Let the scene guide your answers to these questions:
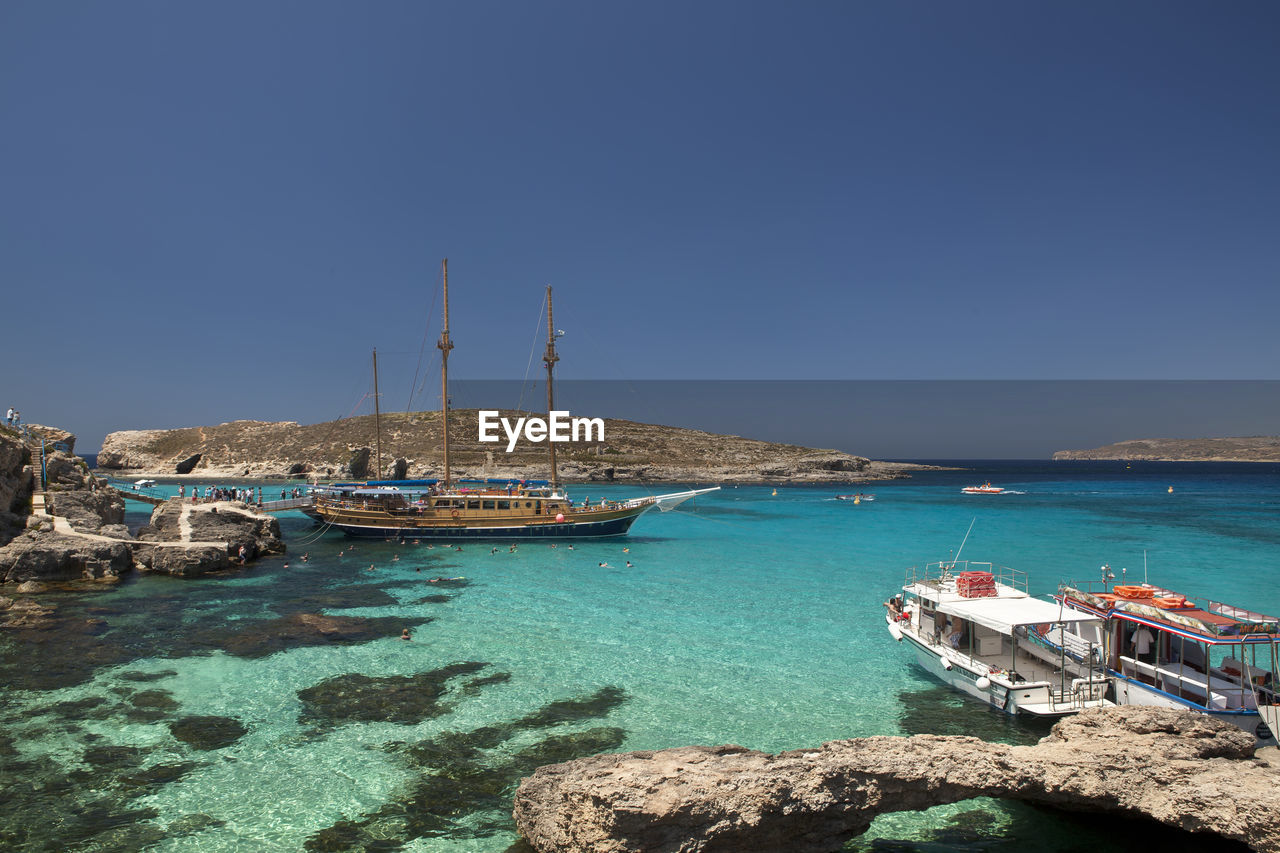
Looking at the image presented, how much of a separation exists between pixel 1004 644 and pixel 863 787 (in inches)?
379

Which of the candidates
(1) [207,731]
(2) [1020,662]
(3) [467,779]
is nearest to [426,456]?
(1) [207,731]

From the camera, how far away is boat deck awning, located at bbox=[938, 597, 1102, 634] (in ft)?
Result: 41.6

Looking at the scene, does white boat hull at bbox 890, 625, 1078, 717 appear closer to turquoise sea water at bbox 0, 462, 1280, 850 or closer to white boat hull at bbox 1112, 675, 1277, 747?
turquoise sea water at bbox 0, 462, 1280, 850

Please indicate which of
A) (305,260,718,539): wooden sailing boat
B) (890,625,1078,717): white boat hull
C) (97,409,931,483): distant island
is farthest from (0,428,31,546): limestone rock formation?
Answer: (97,409,931,483): distant island

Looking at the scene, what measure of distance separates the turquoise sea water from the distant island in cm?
6665

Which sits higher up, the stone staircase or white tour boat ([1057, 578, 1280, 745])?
the stone staircase

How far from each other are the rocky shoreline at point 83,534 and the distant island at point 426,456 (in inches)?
2097

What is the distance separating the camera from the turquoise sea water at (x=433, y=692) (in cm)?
905

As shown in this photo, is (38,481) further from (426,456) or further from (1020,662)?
(426,456)

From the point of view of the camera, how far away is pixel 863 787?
7012 millimetres

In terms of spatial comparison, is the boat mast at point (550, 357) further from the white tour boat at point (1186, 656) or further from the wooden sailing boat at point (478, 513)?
the white tour boat at point (1186, 656)

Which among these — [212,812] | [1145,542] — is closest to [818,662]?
[212,812]

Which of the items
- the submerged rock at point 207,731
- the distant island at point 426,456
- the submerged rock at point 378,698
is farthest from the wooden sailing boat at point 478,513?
the distant island at point 426,456

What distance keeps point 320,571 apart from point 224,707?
18171 millimetres
